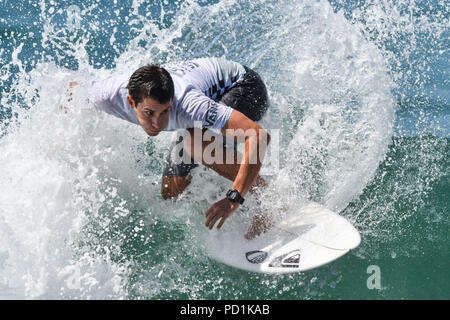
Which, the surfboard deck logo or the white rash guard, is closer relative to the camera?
the white rash guard

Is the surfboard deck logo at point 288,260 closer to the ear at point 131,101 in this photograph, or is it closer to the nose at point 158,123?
the nose at point 158,123

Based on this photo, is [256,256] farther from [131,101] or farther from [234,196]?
[131,101]

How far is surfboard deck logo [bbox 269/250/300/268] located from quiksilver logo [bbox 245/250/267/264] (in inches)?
3.6

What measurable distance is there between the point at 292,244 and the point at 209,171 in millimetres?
982

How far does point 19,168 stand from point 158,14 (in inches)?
151

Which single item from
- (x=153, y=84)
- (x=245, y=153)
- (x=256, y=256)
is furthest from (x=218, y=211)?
(x=153, y=84)

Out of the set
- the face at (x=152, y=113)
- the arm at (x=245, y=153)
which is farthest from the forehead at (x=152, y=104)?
the arm at (x=245, y=153)

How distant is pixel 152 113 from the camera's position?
334 cm

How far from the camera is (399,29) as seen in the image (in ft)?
20.7

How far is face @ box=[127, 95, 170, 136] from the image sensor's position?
3.29 meters

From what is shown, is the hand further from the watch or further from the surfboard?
the surfboard

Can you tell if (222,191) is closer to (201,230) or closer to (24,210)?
(201,230)

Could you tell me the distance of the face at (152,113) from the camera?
3.29 m

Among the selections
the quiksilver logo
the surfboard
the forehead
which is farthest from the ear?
the quiksilver logo
